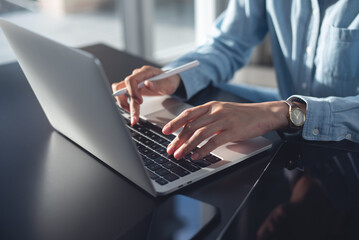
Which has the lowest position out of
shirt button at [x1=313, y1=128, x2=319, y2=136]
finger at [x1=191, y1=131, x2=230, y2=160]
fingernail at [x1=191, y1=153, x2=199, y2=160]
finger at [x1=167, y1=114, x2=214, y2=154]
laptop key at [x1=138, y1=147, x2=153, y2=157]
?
shirt button at [x1=313, y1=128, x2=319, y2=136]

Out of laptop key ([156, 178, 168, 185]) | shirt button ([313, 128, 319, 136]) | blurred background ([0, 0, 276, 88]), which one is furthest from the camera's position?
blurred background ([0, 0, 276, 88])

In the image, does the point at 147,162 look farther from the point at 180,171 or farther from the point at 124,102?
the point at 124,102

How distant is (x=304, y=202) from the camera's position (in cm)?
46

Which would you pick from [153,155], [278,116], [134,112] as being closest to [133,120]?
[134,112]

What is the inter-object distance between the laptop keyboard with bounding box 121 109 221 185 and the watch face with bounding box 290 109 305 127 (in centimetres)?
19

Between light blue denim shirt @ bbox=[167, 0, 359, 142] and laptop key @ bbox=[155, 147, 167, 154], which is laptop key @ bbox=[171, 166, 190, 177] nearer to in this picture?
laptop key @ bbox=[155, 147, 167, 154]

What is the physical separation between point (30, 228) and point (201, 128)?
30 cm

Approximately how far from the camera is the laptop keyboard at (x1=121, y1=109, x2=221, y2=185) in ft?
1.90

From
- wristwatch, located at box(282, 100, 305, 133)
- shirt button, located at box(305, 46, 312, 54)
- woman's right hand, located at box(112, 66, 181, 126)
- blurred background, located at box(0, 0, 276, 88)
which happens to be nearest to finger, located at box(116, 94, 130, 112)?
woman's right hand, located at box(112, 66, 181, 126)

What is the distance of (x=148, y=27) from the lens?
102 inches

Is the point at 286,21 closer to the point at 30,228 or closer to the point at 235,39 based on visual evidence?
the point at 235,39

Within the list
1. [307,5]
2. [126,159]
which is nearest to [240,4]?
[307,5]

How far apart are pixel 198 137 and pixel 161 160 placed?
0.07 metres

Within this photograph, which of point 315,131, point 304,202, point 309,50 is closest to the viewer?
point 304,202
